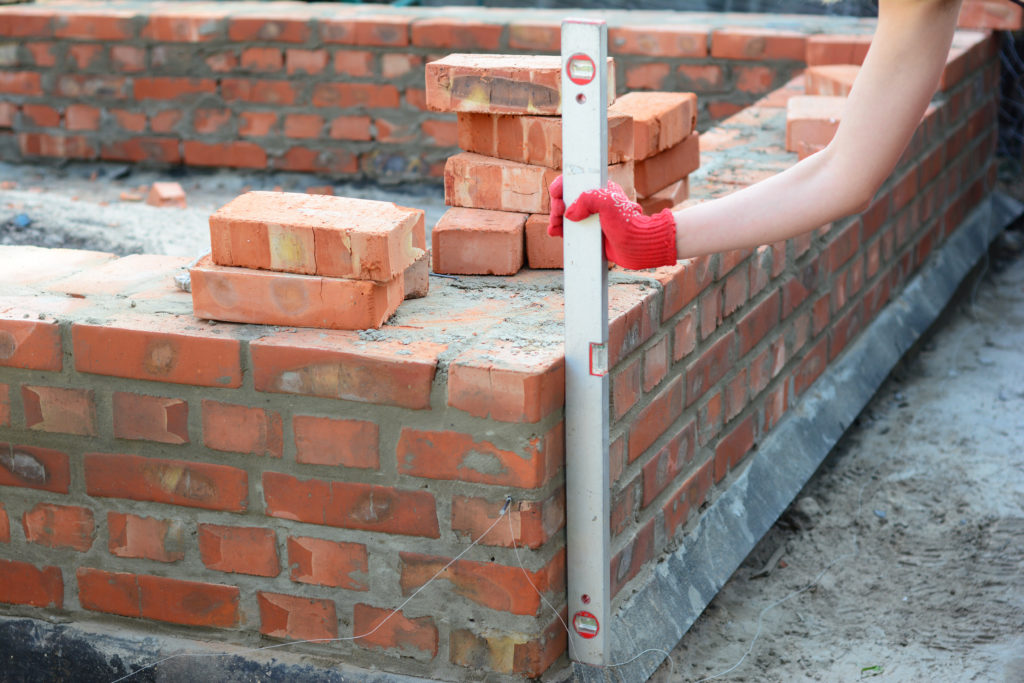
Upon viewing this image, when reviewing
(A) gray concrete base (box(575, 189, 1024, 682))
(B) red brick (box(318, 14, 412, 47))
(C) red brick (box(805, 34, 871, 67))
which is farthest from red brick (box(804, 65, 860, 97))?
(B) red brick (box(318, 14, 412, 47))

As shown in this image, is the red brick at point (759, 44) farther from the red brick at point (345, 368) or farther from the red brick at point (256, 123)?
the red brick at point (345, 368)

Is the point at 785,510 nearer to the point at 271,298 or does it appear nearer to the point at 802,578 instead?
the point at 802,578

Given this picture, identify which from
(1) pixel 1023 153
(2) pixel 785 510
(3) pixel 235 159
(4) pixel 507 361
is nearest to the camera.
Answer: (4) pixel 507 361

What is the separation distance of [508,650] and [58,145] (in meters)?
4.10

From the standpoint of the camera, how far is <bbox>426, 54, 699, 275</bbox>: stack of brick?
97.9 inches

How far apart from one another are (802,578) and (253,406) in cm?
156

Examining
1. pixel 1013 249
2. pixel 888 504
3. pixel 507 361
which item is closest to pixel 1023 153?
pixel 1013 249

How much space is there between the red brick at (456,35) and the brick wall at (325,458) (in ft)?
8.72

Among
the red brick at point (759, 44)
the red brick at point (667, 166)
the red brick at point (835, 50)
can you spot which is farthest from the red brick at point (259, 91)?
the red brick at point (667, 166)

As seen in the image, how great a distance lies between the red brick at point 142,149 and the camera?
17.6ft

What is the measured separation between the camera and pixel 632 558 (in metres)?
2.47

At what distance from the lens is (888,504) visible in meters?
3.43

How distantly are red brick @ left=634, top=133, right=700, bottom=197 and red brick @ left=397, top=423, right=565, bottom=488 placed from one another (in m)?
0.95

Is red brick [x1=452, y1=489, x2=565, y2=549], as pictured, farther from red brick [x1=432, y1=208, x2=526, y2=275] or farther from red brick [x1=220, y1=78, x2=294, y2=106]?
red brick [x1=220, y1=78, x2=294, y2=106]
